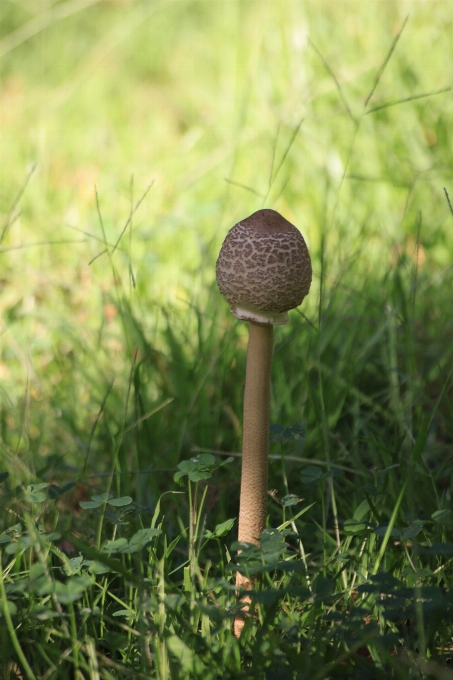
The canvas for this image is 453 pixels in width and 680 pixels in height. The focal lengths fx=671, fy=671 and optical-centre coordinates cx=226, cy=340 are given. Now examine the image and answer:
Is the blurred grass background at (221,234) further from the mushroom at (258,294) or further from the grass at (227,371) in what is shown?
the mushroom at (258,294)

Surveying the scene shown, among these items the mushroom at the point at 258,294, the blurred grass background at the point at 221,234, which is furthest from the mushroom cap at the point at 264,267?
the blurred grass background at the point at 221,234

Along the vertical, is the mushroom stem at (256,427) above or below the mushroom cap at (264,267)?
below

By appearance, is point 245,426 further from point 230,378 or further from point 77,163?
point 77,163

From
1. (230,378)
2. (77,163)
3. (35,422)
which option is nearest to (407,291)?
(230,378)

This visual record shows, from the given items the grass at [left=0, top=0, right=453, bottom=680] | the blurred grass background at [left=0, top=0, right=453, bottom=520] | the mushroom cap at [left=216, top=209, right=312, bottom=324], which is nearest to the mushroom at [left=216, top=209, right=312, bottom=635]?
the mushroom cap at [left=216, top=209, right=312, bottom=324]

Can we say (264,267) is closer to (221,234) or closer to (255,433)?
(255,433)
